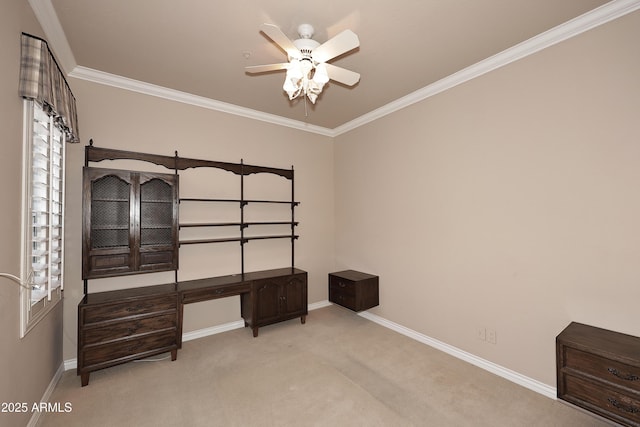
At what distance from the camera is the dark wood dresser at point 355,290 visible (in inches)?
148

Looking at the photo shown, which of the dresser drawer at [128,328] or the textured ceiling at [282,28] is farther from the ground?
the textured ceiling at [282,28]

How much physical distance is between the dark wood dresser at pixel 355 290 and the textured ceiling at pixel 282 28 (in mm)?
2502

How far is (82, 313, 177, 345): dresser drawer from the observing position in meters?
2.51

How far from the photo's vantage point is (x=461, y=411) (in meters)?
2.17

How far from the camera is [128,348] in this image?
265 centimetres

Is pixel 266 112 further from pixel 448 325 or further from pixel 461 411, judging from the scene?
pixel 461 411

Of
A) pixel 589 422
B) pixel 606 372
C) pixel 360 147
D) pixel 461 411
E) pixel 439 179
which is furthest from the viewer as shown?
pixel 360 147

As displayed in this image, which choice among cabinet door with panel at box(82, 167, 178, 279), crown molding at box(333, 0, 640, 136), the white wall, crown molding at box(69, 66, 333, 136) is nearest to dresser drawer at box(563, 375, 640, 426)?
the white wall

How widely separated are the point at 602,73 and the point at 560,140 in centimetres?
52

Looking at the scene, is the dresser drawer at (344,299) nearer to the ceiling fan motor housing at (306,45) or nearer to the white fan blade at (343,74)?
the white fan blade at (343,74)

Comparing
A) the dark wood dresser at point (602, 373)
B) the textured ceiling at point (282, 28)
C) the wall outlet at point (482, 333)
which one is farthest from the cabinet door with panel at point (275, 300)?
the dark wood dresser at point (602, 373)

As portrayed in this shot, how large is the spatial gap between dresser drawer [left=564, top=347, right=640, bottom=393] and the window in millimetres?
3680

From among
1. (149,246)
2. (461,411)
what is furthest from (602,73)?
(149,246)

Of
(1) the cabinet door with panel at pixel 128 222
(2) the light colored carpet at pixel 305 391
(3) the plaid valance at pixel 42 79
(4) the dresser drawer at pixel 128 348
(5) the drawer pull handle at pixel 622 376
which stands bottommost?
(2) the light colored carpet at pixel 305 391
